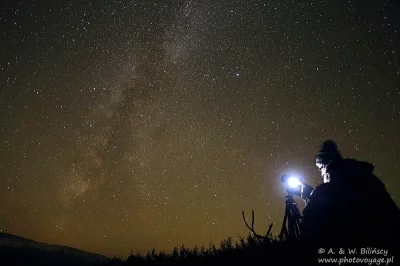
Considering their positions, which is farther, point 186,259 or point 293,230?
point 186,259

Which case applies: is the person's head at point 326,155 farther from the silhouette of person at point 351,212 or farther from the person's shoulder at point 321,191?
the person's shoulder at point 321,191

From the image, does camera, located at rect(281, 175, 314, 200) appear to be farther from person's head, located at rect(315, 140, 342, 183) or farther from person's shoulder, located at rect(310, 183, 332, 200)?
person's shoulder, located at rect(310, 183, 332, 200)

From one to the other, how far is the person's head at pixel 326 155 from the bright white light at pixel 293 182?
1.00 m

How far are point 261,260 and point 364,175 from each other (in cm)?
305

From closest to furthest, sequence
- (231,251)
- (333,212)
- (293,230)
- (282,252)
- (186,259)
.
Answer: (333,212), (282,252), (293,230), (231,251), (186,259)

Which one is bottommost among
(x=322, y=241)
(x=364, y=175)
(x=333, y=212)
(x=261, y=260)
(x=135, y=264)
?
(x=135, y=264)

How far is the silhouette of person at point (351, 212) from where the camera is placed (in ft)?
10.0

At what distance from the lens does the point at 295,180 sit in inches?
224

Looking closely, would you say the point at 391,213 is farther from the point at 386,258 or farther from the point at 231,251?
the point at 231,251

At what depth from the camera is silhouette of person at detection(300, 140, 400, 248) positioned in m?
3.05

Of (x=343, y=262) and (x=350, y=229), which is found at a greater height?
(x=350, y=229)

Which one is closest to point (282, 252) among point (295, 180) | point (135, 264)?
point (295, 180)

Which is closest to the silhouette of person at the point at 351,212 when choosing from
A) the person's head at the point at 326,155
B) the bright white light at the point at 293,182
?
the person's head at the point at 326,155

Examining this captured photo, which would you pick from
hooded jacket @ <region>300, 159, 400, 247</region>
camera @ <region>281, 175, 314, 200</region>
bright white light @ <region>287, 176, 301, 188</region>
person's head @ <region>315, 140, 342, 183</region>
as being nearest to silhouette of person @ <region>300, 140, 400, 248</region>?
hooded jacket @ <region>300, 159, 400, 247</region>
